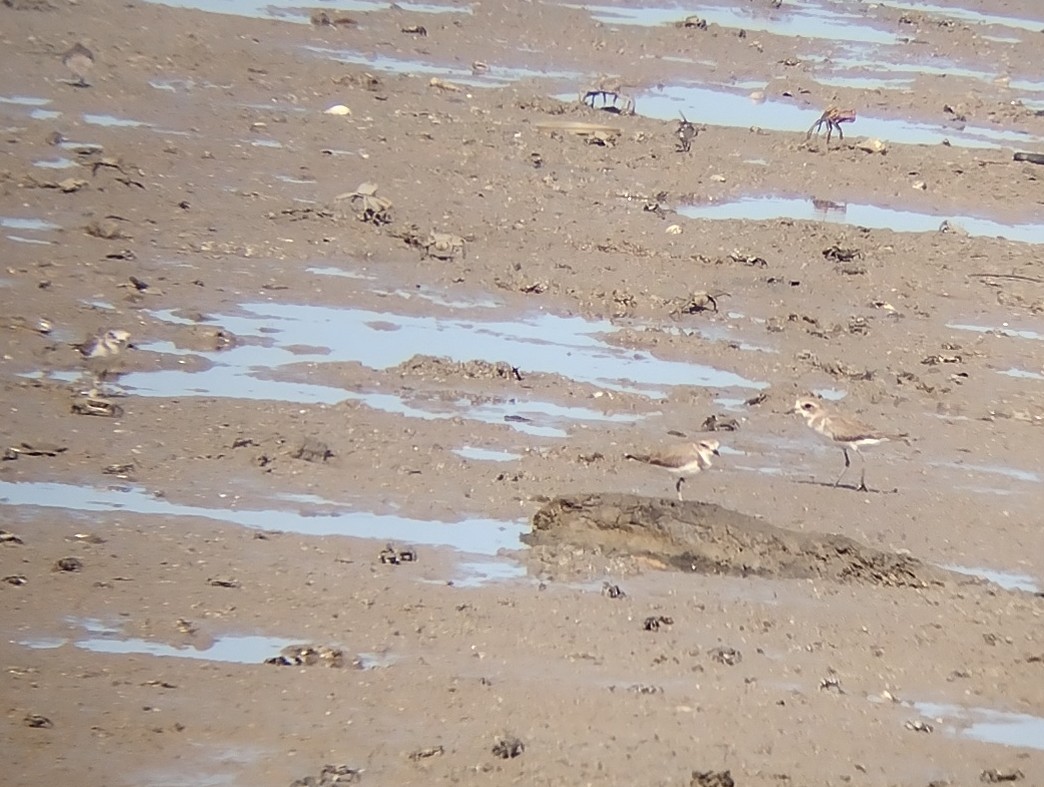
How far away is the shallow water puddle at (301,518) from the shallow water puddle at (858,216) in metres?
5.83

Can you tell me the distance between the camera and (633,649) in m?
7.33

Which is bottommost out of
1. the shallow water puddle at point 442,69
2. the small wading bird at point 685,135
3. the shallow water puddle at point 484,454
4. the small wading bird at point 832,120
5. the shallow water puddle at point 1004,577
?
the shallow water puddle at point 1004,577

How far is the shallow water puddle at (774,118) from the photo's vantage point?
54.9 ft

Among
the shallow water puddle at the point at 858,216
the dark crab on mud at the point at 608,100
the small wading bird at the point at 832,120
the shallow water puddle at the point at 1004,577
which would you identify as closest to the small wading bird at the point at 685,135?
the dark crab on mud at the point at 608,100

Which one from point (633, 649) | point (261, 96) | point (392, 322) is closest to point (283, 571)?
point (633, 649)

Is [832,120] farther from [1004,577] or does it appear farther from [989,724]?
[989,724]

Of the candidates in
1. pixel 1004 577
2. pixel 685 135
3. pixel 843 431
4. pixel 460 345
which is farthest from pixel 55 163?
pixel 1004 577

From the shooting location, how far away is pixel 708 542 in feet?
27.0

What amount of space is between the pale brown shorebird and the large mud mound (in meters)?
7.81

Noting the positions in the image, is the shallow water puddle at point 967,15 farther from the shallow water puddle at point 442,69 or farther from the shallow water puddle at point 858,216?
the shallow water puddle at point 858,216

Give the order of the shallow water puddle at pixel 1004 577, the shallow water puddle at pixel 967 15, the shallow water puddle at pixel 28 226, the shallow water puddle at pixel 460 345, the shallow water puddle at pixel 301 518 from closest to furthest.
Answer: the shallow water puddle at pixel 301 518
the shallow water puddle at pixel 1004 577
the shallow water puddle at pixel 460 345
the shallow water puddle at pixel 28 226
the shallow water puddle at pixel 967 15

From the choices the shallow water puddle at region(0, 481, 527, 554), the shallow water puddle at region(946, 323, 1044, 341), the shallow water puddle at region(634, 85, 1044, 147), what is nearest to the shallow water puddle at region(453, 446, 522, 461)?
the shallow water puddle at region(0, 481, 527, 554)

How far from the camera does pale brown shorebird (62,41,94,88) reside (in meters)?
14.9

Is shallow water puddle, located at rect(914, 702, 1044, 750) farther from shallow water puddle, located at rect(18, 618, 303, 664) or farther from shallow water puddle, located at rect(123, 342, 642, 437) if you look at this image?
shallow water puddle, located at rect(123, 342, 642, 437)
